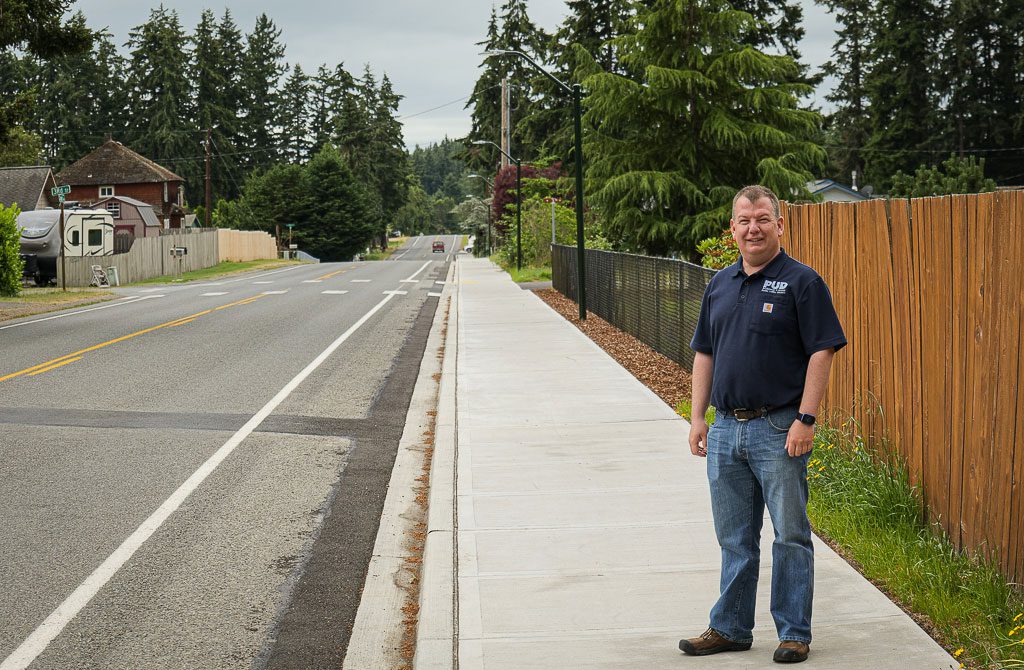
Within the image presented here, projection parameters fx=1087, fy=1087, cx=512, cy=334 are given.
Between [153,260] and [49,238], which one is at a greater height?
[49,238]

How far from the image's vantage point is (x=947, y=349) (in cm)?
572

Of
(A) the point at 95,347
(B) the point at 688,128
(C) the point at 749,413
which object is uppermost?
(B) the point at 688,128

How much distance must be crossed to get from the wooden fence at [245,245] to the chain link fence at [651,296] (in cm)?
4498

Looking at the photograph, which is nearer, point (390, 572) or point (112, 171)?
point (390, 572)

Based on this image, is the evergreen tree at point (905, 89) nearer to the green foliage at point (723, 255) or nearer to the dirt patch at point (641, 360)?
the dirt patch at point (641, 360)

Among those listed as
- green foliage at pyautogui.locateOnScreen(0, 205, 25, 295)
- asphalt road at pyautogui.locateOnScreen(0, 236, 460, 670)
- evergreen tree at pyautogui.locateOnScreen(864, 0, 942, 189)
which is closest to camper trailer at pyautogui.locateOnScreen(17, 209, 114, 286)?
green foliage at pyautogui.locateOnScreen(0, 205, 25, 295)

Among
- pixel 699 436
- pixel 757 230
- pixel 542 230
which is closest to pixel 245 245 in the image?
pixel 542 230

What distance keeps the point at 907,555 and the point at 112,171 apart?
7930 centimetres

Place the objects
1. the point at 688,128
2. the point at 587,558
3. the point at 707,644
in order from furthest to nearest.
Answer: the point at 688,128 → the point at 587,558 → the point at 707,644

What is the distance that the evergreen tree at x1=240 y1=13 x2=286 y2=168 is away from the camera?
11425cm

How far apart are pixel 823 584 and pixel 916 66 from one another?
6284 centimetres

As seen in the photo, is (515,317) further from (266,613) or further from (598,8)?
(598,8)

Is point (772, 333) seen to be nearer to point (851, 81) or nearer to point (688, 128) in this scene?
point (688, 128)

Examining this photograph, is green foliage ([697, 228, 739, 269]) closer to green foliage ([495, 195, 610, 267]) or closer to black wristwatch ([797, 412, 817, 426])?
black wristwatch ([797, 412, 817, 426])
